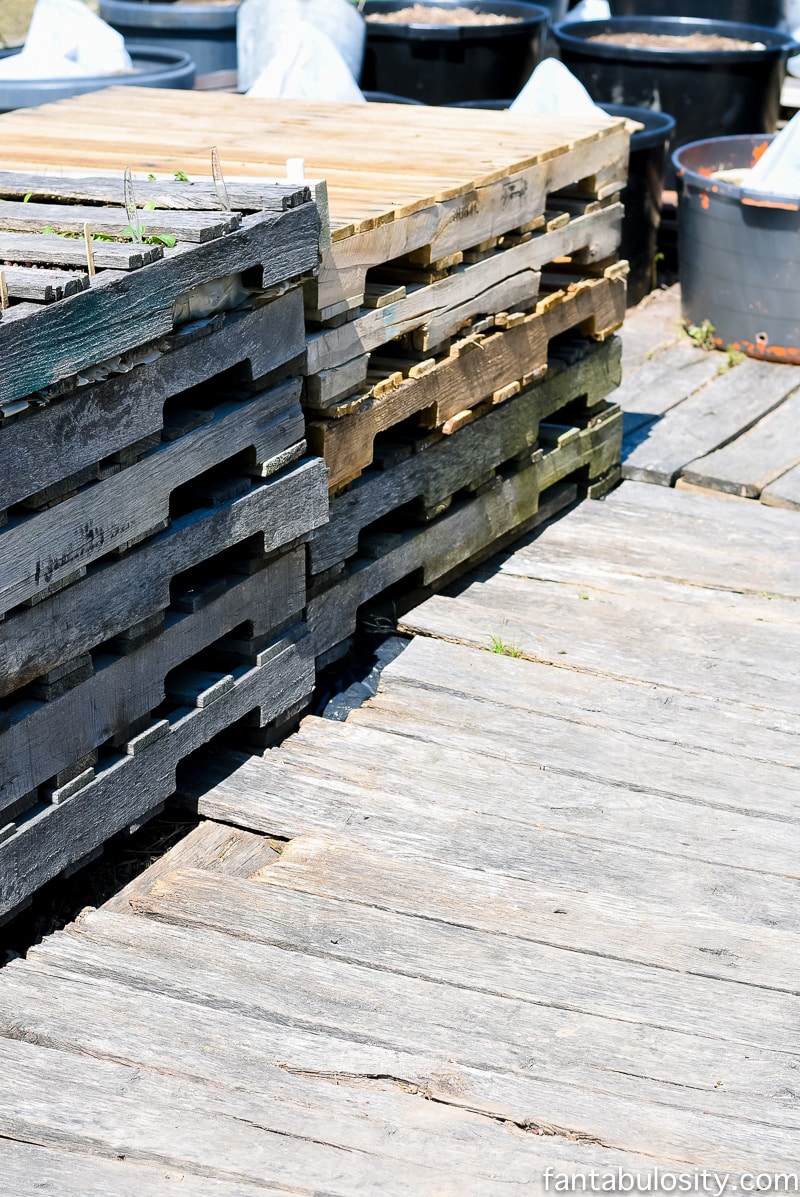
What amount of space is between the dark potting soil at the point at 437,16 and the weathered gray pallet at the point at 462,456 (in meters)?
5.69

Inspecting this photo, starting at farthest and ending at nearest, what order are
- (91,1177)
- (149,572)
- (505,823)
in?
1. (505,823)
2. (149,572)
3. (91,1177)

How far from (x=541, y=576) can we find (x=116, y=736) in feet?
6.83

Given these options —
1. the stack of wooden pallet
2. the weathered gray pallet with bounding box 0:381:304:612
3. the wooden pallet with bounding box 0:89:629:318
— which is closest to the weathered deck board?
the stack of wooden pallet

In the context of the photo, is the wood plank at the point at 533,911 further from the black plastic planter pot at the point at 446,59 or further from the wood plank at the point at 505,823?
the black plastic planter pot at the point at 446,59

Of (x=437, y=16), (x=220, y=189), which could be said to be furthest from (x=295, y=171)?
(x=437, y=16)

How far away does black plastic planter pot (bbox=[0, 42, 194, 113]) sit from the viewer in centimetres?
716

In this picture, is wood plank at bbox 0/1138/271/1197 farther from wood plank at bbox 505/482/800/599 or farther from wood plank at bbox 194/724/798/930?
wood plank at bbox 505/482/800/599

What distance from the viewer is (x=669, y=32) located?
9.97m

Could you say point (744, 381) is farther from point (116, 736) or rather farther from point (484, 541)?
point (116, 736)

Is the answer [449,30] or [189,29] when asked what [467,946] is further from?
[189,29]

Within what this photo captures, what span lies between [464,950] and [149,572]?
1.09m

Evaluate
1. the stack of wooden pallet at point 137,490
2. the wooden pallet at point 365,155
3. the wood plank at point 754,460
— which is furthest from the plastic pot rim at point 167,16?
the stack of wooden pallet at point 137,490

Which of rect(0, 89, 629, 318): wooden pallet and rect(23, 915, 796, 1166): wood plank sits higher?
rect(0, 89, 629, 318): wooden pallet

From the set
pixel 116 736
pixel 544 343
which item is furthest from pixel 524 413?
pixel 116 736
